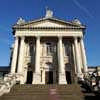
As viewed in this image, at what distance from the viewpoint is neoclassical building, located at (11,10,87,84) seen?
23.0 m

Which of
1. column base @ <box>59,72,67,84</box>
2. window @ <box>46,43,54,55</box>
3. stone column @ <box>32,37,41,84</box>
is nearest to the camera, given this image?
column base @ <box>59,72,67,84</box>

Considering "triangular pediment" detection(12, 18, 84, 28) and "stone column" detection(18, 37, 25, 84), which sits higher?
"triangular pediment" detection(12, 18, 84, 28)

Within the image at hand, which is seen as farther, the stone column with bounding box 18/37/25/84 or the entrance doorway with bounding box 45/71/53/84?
the entrance doorway with bounding box 45/71/53/84

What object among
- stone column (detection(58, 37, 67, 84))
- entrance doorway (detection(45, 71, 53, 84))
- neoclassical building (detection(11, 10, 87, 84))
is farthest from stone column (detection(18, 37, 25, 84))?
stone column (detection(58, 37, 67, 84))

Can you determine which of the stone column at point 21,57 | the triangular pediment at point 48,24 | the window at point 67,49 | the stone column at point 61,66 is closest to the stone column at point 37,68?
the stone column at point 21,57

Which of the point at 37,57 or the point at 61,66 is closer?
the point at 61,66

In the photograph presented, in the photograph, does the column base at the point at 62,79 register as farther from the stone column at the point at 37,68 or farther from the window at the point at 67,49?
the window at the point at 67,49

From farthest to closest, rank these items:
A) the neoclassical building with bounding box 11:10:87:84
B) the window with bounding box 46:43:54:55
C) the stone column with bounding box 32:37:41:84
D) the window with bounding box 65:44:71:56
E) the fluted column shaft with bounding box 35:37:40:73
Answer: the window with bounding box 46:43:54:55
the window with bounding box 65:44:71:56
the neoclassical building with bounding box 11:10:87:84
the fluted column shaft with bounding box 35:37:40:73
the stone column with bounding box 32:37:41:84

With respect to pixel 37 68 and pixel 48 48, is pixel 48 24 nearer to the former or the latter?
pixel 48 48

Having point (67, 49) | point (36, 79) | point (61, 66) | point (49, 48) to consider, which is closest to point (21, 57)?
point (36, 79)

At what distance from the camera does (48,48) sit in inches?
1003

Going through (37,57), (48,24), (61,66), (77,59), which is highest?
(48,24)

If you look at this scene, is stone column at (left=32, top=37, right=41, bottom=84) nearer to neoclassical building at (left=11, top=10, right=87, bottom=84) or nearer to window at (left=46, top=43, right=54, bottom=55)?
neoclassical building at (left=11, top=10, right=87, bottom=84)

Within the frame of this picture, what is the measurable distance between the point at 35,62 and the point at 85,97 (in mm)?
12914
